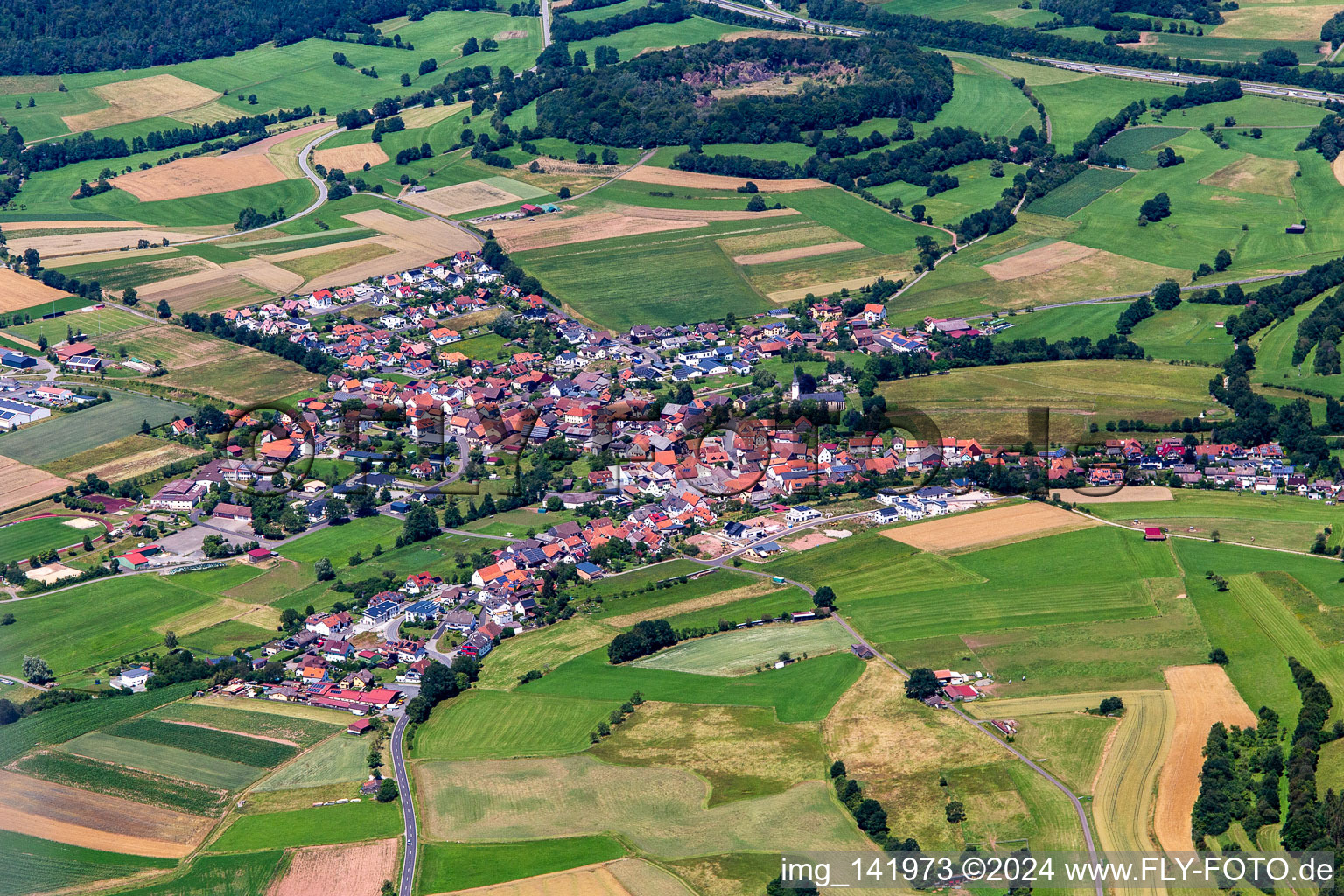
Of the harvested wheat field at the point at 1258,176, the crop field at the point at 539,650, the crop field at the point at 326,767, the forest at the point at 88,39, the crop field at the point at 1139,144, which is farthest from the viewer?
the forest at the point at 88,39

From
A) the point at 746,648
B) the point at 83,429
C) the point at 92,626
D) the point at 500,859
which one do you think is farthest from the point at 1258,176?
the point at 500,859

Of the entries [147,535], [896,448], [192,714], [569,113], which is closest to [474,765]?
[192,714]

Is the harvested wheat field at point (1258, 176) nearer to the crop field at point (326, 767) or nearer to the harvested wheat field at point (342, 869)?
the crop field at point (326, 767)

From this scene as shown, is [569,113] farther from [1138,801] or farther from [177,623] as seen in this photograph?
[1138,801]

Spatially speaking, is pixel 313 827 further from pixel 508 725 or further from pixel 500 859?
pixel 508 725

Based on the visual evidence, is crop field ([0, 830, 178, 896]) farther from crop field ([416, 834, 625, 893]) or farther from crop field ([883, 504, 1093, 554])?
crop field ([883, 504, 1093, 554])

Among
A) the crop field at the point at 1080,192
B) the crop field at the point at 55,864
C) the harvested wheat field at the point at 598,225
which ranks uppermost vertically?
the crop field at the point at 1080,192

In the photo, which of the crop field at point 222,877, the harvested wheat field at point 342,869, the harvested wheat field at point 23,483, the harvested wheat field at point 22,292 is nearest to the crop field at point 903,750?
the harvested wheat field at point 342,869
